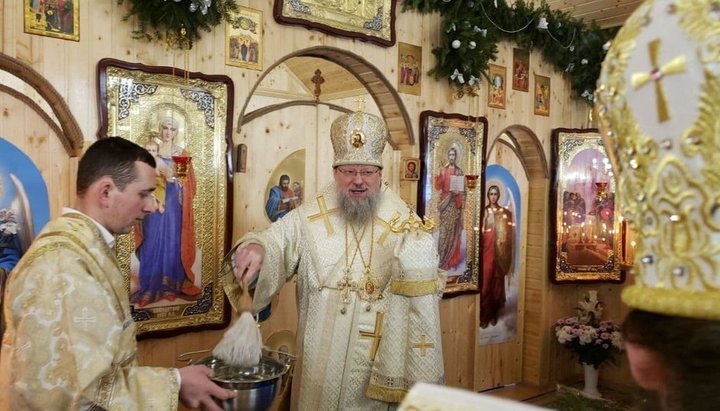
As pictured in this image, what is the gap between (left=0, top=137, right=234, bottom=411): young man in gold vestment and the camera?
1.79 m

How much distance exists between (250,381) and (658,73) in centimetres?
170

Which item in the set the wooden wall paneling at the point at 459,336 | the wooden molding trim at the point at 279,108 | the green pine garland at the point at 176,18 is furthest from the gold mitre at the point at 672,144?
the wooden wall paneling at the point at 459,336

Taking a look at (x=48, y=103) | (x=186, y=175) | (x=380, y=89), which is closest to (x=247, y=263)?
(x=186, y=175)

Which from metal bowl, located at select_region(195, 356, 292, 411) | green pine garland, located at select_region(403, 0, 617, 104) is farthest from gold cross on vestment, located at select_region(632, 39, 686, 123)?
green pine garland, located at select_region(403, 0, 617, 104)

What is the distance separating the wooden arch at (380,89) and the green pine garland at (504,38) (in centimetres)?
43

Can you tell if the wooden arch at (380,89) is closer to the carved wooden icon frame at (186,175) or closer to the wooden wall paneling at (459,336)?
the carved wooden icon frame at (186,175)

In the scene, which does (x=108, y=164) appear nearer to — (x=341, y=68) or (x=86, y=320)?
(x=86, y=320)

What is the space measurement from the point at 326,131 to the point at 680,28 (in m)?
5.14

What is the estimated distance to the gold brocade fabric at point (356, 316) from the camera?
10.1ft

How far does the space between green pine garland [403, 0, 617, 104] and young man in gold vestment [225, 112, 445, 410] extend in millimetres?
1741

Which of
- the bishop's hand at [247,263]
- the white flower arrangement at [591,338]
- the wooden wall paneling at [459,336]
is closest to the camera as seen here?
the bishop's hand at [247,263]

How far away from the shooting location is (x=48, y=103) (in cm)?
324

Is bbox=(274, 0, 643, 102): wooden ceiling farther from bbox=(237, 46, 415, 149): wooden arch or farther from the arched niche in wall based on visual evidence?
the arched niche in wall

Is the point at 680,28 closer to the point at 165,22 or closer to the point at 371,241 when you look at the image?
the point at 371,241
